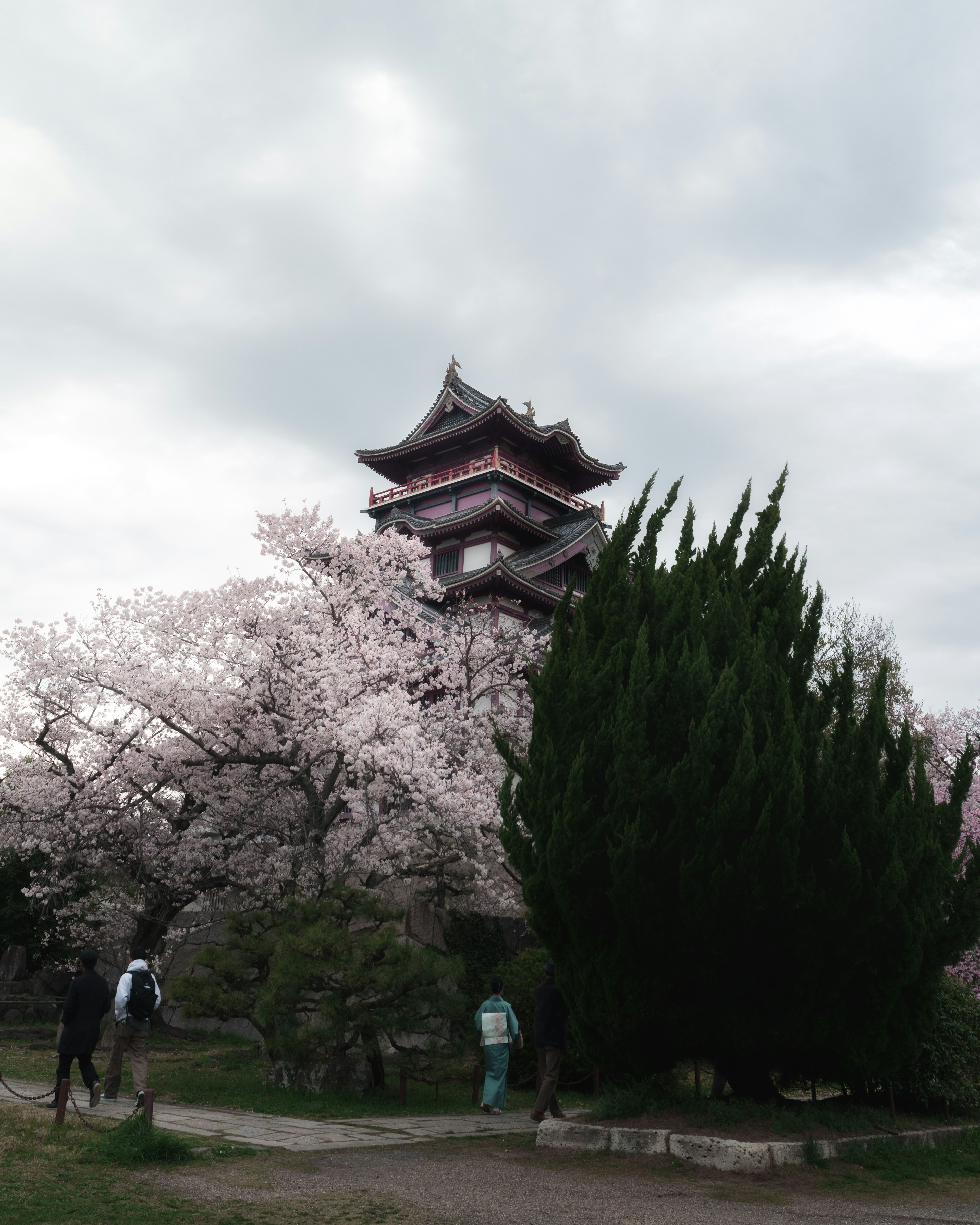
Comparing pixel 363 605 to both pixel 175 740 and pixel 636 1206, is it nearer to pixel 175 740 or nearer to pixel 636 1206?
pixel 175 740

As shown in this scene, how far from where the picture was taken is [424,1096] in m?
12.3

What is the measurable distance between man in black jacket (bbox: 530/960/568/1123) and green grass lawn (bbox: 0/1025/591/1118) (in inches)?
63.6

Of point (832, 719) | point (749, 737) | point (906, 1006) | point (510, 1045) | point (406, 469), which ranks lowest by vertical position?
point (510, 1045)

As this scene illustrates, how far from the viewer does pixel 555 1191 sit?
691 cm

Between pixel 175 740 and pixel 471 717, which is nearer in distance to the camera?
pixel 175 740

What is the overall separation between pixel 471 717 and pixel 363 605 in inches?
160

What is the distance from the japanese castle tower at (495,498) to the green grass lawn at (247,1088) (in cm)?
1688

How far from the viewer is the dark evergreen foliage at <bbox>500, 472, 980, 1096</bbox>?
855 cm

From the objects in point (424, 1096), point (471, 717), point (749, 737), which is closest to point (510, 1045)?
point (424, 1096)

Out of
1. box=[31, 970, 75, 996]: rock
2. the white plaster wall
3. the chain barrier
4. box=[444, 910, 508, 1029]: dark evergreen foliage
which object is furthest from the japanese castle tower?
the chain barrier

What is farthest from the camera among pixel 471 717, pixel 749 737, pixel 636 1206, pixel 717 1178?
pixel 471 717

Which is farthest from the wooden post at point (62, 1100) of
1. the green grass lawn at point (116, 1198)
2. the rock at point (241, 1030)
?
the rock at point (241, 1030)

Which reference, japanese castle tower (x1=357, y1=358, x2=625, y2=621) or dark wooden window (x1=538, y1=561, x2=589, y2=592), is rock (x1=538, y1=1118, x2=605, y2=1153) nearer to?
japanese castle tower (x1=357, y1=358, x2=625, y2=621)

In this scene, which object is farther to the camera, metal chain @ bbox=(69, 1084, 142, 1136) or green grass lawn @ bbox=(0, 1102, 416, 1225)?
metal chain @ bbox=(69, 1084, 142, 1136)
